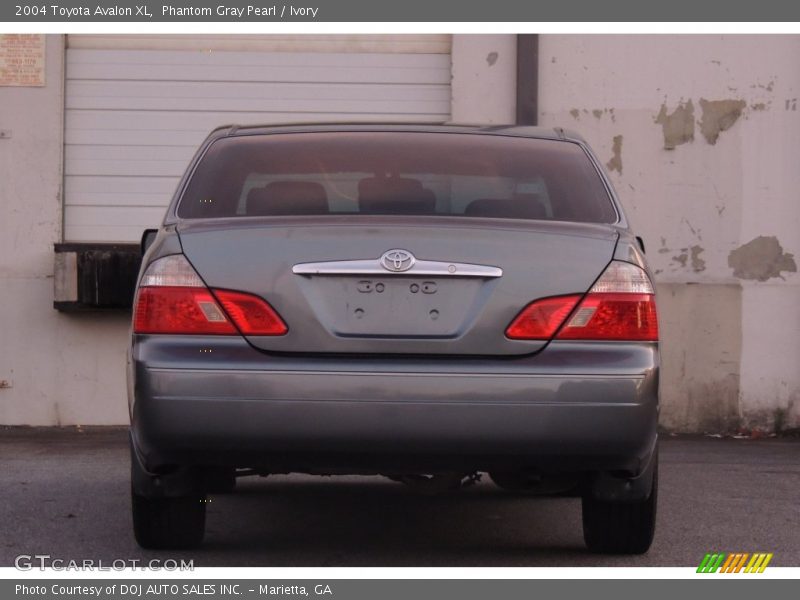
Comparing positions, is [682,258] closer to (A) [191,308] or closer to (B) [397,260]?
(B) [397,260]

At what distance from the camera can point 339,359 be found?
452 cm

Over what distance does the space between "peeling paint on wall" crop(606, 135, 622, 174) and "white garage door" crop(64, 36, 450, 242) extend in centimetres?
127

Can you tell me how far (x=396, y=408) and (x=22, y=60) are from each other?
24.1 ft

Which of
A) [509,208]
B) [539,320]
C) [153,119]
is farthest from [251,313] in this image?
[153,119]

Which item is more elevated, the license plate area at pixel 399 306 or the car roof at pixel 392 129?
the car roof at pixel 392 129

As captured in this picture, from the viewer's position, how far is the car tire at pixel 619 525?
5227mm

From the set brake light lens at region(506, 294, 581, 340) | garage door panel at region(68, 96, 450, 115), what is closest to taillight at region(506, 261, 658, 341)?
brake light lens at region(506, 294, 581, 340)

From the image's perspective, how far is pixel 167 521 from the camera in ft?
17.3

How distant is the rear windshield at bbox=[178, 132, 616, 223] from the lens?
16.6 ft

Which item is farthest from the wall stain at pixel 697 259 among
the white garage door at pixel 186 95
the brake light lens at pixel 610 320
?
the brake light lens at pixel 610 320

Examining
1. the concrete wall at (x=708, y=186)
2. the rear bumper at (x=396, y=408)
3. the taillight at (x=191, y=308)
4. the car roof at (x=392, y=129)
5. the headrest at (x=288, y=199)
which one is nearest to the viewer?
the rear bumper at (x=396, y=408)

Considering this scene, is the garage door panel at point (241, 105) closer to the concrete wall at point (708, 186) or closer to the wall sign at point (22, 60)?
the wall sign at point (22, 60)

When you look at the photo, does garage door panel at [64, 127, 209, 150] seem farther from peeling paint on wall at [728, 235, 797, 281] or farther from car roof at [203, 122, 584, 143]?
car roof at [203, 122, 584, 143]

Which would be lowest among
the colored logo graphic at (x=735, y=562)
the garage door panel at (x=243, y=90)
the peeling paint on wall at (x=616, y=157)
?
the colored logo graphic at (x=735, y=562)
